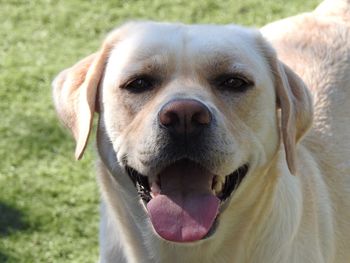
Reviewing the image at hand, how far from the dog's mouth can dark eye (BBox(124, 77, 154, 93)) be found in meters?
0.33

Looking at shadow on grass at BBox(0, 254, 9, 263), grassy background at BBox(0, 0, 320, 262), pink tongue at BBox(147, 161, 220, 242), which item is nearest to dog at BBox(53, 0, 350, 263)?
pink tongue at BBox(147, 161, 220, 242)

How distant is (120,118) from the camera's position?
3553 mm

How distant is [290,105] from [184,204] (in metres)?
0.61

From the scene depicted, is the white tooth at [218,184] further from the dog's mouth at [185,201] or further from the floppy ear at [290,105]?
the floppy ear at [290,105]

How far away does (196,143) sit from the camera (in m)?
3.30

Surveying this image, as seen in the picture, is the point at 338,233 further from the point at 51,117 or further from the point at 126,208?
the point at 51,117

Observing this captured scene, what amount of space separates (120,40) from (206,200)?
0.82 m

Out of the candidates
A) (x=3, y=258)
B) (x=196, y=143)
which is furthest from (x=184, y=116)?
(x=3, y=258)

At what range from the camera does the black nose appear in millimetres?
3203

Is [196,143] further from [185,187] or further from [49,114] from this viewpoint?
[49,114]

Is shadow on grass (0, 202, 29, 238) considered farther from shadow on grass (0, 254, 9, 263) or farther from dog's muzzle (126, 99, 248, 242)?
dog's muzzle (126, 99, 248, 242)

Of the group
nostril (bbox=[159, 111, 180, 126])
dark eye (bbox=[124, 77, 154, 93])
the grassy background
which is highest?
nostril (bbox=[159, 111, 180, 126])

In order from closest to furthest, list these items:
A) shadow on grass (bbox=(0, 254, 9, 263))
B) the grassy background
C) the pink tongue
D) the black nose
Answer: the black nose < the pink tongue < shadow on grass (bbox=(0, 254, 9, 263)) < the grassy background

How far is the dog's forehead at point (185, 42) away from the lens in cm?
356
